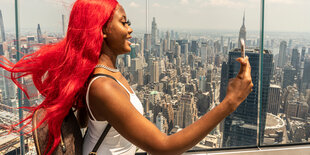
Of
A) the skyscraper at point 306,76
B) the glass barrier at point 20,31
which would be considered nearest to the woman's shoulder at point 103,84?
the glass barrier at point 20,31

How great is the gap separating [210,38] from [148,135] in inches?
60.6

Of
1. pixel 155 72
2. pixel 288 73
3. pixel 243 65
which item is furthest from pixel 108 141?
pixel 288 73

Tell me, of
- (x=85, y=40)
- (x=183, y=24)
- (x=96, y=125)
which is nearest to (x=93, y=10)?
(x=85, y=40)

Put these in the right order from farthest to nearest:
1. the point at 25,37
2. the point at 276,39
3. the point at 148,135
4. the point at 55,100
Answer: the point at 276,39
the point at 25,37
the point at 55,100
the point at 148,135

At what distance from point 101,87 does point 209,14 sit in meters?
1.60

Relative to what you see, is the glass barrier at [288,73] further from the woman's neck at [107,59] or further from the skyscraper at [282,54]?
the woman's neck at [107,59]

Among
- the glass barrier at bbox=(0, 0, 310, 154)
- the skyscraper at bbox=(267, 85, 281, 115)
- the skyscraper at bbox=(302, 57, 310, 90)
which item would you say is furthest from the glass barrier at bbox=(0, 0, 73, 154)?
the skyscraper at bbox=(302, 57, 310, 90)

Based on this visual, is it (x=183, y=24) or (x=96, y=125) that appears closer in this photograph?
(x=96, y=125)

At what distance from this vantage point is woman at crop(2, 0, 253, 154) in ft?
2.16

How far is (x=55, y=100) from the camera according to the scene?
774 mm

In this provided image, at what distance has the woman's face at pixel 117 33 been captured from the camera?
809 millimetres

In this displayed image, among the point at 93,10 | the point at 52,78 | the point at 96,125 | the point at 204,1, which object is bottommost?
the point at 96,125

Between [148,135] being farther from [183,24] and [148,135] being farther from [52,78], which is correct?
[183,24]

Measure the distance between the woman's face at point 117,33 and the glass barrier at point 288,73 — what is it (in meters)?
1.54
